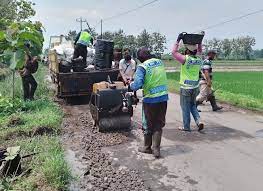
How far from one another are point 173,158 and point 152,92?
1213 millimetres

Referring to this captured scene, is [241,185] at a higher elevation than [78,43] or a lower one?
lower

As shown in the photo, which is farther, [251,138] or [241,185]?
[251,138]

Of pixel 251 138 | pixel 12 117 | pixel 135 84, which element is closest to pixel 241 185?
pixel 135 84

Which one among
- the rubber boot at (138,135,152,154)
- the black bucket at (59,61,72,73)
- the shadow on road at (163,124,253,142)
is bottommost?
the shadow on road at (163,124,253,142)

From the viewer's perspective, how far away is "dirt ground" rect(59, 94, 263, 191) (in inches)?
232

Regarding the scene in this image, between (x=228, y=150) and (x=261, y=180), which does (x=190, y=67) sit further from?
(x=261, y=180)

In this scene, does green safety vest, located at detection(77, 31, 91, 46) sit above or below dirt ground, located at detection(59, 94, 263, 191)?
above

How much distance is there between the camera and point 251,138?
28.5ft

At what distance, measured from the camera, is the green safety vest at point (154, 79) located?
23.6 feet

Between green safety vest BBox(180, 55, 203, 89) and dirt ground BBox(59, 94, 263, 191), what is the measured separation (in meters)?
1.09

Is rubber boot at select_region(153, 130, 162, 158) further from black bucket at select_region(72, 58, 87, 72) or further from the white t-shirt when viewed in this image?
black bucket at select_region(72, 58, 87, 72)

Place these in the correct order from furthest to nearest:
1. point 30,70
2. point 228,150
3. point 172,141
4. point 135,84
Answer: point 30,70, point 172,141, point 228,150, point 135,84

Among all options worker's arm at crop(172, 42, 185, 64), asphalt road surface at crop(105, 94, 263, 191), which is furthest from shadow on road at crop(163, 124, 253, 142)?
worker's arm at crop(172, 42, 185, 64)

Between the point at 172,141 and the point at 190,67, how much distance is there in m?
1.72
